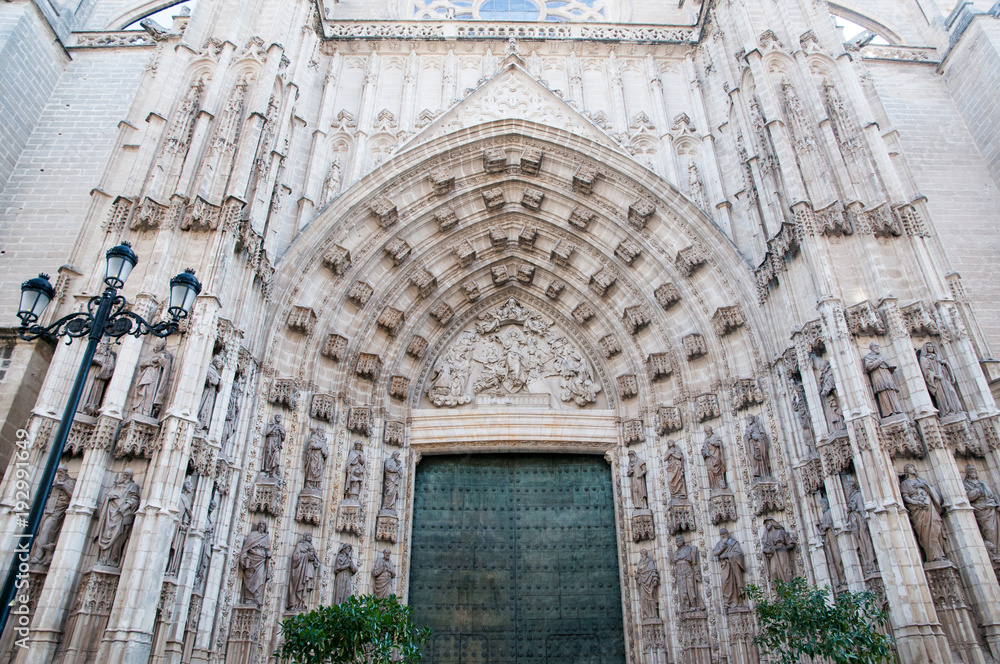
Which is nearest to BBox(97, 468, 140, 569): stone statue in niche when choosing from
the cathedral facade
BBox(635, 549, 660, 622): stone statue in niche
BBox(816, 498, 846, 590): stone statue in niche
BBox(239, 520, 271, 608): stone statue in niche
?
the cathedral facade

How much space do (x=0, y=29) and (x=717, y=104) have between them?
41.0ft

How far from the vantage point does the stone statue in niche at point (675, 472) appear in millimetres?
9859

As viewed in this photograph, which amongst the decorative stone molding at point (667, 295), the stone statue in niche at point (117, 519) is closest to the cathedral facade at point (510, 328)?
the stone statue in niche at point (117, 519)

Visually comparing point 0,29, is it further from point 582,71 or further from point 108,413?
point 582,71

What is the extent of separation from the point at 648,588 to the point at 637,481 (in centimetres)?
156

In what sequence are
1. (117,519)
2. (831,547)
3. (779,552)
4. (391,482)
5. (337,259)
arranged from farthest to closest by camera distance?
(337,259) → (391,482) → (779,552) → (831,547) → (117,519)

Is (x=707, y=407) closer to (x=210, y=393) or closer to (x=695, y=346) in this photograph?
(x=695, y=346)

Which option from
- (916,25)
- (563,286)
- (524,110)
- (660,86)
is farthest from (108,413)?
(916,25)

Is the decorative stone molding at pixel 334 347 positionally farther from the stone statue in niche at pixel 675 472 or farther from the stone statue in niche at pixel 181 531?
the stone statue in niche at pixel 675 472

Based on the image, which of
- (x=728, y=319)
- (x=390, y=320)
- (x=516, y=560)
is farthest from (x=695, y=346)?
(x=390, y=320)

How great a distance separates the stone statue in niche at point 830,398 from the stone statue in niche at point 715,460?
185 centimetres

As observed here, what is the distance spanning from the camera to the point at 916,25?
15.0 m

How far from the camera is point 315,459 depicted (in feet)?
31.1

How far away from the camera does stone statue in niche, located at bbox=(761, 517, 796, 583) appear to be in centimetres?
834
